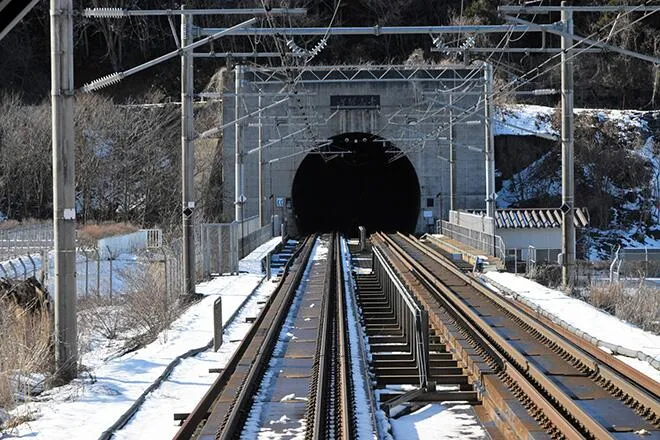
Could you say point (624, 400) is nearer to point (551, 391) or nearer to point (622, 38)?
point (551, 391)

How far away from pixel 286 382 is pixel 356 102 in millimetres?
40351

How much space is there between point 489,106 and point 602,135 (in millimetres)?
28140

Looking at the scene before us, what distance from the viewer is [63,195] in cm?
1245

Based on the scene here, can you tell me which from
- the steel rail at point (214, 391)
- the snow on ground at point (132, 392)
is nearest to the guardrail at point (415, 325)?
the steel rail at point (214, 391)

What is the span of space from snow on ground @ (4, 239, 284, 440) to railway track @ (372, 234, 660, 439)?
2.94 meters

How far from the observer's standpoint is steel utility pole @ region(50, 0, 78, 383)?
12281 millimetres

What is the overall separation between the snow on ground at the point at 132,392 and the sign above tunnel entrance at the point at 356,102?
34724 mm

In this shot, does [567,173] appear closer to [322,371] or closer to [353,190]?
[322,371]

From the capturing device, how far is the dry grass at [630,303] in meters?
18.6

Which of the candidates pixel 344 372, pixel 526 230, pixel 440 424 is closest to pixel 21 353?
pixel 344 372

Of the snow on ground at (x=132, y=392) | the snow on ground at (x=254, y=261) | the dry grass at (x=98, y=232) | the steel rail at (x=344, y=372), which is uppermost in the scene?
the dry grass at (x=98, y=232)

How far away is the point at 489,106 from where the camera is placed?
34.0 meters

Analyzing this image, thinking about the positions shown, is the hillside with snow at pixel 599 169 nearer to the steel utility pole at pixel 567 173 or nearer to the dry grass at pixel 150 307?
the steel utility pole at pixel 567 173

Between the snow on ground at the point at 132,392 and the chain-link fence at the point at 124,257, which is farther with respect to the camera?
the chain-link fence at the point at 124,257
